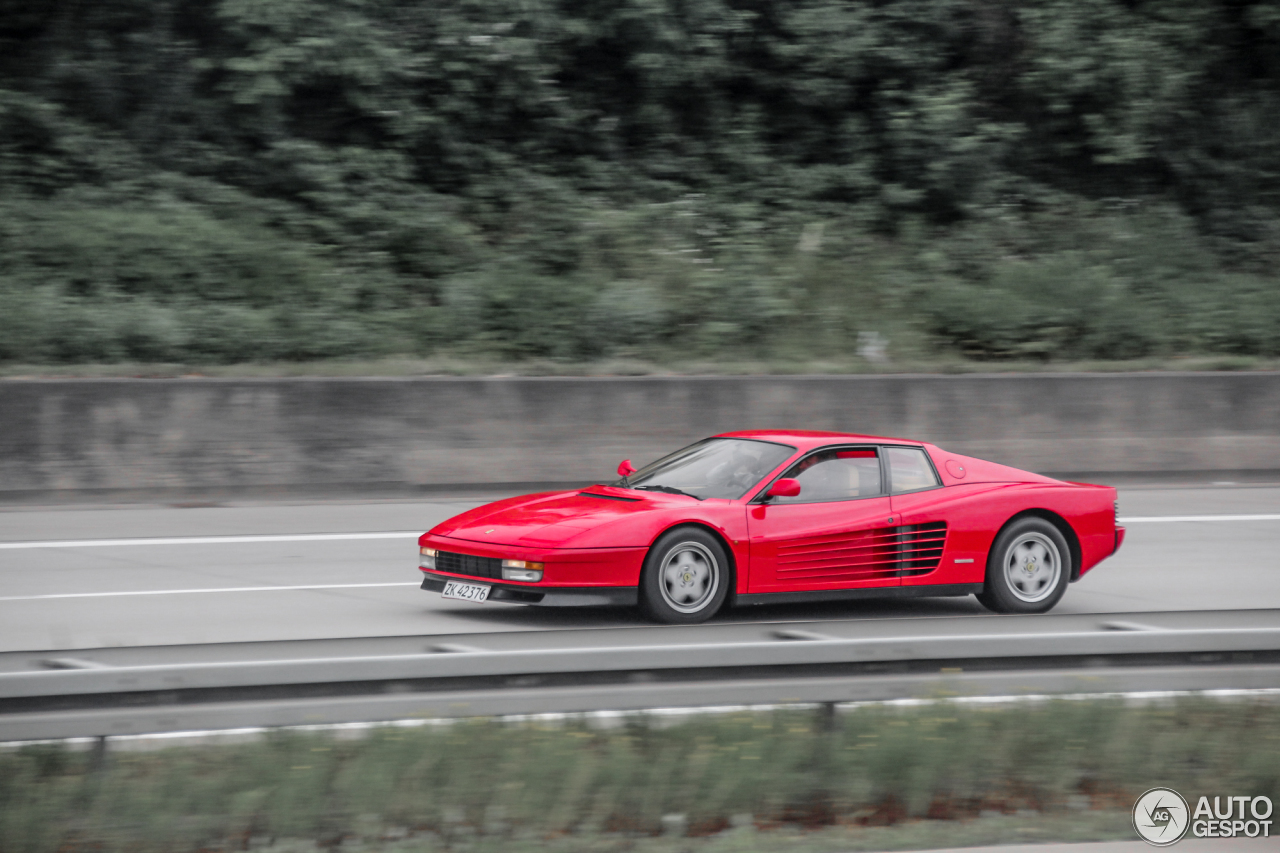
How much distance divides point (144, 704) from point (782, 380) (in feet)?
39.1

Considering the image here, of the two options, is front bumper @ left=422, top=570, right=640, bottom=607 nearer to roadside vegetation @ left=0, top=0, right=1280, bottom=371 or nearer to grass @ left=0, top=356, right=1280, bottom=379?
grass @ left=0, top=356, right=1280, bottom=379

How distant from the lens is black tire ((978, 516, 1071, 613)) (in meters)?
8.55

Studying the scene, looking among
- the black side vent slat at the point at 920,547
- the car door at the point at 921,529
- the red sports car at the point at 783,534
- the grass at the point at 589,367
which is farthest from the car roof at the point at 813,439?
the grass at the point at 589,367

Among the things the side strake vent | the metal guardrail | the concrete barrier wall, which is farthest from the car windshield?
the concrete barrier wall

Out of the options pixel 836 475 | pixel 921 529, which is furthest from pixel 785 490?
pixel 921 529

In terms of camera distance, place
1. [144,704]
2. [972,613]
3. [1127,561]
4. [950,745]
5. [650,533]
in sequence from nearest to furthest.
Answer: [144,704] → [950,745] → [650,533] → [972,613] → [1127,561]

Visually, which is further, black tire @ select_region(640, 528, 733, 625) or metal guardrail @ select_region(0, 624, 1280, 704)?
black tire @ select_region(640, 528, 733, 625)

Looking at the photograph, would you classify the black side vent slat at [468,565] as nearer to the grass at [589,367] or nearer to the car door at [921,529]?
the car door at [921,529]

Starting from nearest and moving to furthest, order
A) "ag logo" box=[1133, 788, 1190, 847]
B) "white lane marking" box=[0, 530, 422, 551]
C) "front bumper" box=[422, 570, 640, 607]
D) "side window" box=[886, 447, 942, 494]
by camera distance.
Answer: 1. "ag logo" box=[1133, 788, 1190, 847]
2. "front bumper" box=[422, 570, 640, 607]
3. "side window" box=[886, 447, 942, 494]
4. "white lane marking" box=[0, 530, 422, 551]

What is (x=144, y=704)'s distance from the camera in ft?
14.3

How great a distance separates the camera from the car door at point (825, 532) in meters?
8.06

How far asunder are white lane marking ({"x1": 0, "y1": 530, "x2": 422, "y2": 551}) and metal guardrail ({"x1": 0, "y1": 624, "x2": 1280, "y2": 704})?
24.3ft

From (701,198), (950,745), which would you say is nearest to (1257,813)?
(950,745)

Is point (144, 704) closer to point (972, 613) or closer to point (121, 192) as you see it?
point (972, 613)
